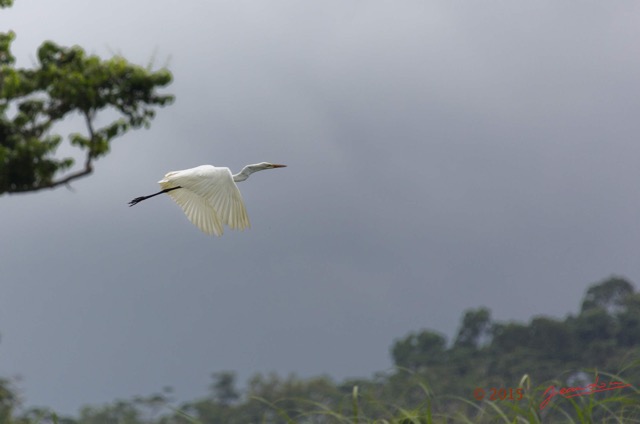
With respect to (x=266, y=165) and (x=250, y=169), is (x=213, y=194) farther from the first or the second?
(x=266, y=165)

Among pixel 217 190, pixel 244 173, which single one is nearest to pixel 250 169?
pixel 244 173

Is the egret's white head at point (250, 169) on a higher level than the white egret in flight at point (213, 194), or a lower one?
higher

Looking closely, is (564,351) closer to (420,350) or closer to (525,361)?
(525,361)

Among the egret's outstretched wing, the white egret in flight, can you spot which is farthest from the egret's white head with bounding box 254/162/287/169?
the egret's outstretched wing

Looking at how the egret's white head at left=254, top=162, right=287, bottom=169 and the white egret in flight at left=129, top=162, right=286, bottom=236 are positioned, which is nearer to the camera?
the white egret in flight at left=129, top=162, right=286, bottom=236

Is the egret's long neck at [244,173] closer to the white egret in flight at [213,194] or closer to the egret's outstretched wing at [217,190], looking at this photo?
the white egret in flight at [213,194]

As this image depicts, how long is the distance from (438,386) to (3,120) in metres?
55.6

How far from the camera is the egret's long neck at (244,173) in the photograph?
934 centimetres

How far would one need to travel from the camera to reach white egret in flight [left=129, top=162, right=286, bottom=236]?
878 centimetres

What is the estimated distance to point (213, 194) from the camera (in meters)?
8.81

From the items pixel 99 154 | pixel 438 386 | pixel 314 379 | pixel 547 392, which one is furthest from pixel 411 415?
pixel 438 386

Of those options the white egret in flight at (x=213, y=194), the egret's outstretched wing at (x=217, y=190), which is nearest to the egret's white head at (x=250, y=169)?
the white egret in flight at (x=213, y=194)

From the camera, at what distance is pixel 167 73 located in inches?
495

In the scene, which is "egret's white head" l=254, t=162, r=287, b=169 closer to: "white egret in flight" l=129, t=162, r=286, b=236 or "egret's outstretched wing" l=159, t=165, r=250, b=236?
"white egret in flight" l=129, t=162, r=286, b=236
